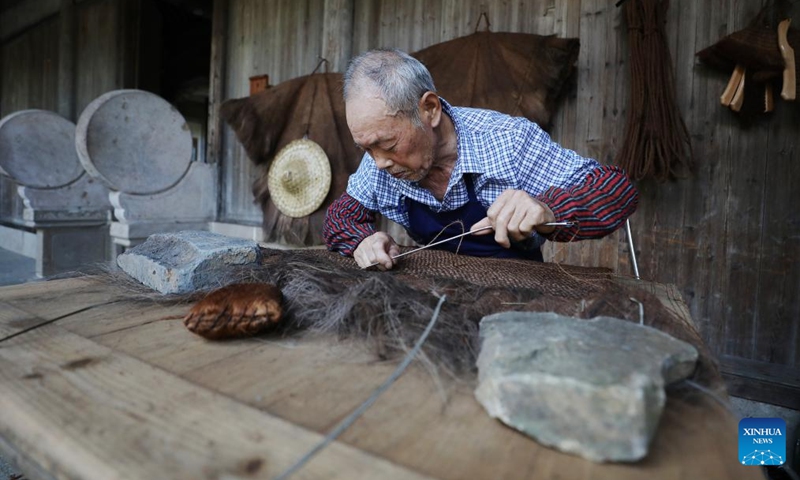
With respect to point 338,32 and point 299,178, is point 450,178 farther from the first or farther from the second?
point 338,32

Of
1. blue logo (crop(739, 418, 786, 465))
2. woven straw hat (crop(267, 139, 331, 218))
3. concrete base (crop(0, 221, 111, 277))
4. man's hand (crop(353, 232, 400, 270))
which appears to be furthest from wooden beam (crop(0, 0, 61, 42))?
blue logo (crop(739, 418, 786, 465))

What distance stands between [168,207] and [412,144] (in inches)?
129

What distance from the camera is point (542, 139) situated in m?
1.72

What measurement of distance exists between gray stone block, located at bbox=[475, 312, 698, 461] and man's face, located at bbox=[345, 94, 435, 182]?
917 millimetres

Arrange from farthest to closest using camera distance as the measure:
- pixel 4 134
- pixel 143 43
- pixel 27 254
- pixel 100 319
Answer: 1. pixel 143 43
2. pixel 27 254
3. pixel 4 134
4. pixel 100 319

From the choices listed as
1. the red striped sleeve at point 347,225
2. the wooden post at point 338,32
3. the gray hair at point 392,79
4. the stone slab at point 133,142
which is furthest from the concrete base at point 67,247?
the gray hair at point 392,79

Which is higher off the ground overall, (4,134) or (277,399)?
(4,134)

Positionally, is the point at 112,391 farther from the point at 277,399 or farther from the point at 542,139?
the point at 542,139

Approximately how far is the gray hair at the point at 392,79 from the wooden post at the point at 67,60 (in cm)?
738

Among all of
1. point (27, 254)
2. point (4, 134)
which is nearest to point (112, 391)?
point (4, 134)

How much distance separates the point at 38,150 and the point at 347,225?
4.60 meters

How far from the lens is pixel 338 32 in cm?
375

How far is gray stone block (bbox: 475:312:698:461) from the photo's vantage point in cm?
51

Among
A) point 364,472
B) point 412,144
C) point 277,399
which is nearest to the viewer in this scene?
point 364,472
